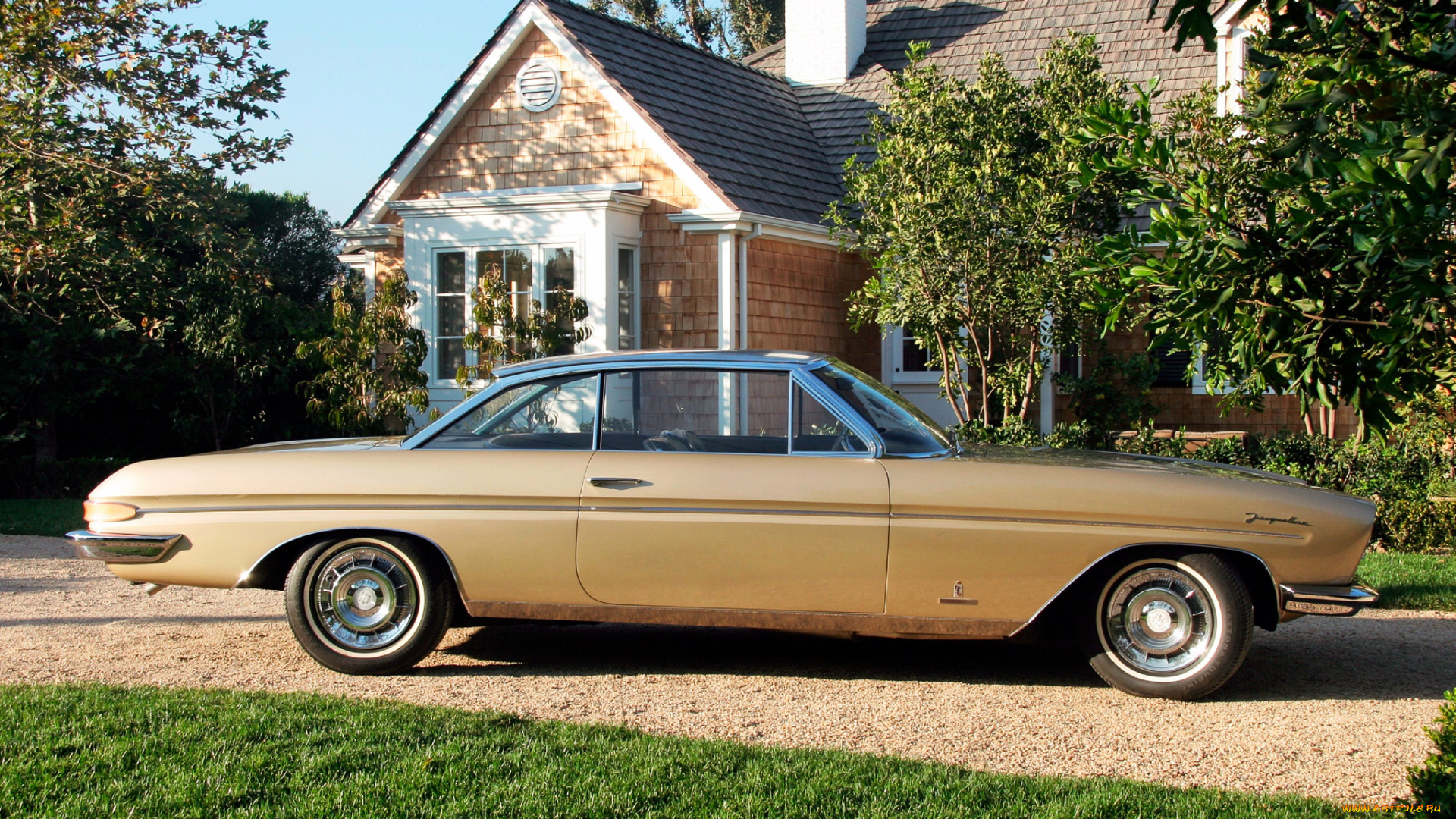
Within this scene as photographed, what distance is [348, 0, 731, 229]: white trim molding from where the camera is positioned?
13.3 metres

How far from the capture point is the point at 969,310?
11.5 meters

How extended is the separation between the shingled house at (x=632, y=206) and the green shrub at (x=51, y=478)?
13.0 ft

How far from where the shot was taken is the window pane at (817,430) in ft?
18.2

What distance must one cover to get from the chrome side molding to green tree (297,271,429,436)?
6.54m

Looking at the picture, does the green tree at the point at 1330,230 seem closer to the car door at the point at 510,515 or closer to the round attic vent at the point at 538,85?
the car door at the point at 510,515

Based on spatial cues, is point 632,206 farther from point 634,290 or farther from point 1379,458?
point 1379,458

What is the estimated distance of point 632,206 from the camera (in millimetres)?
13430

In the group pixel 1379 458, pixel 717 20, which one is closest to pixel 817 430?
pixel 1379 458

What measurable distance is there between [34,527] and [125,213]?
4833mm

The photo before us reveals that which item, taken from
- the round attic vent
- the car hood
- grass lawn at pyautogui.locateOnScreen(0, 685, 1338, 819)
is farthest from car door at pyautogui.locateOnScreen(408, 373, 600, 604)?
the round attic vent

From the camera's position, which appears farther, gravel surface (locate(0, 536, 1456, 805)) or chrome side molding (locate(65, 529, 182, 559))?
chrome side molding (locate(65, 529, 182, 559))

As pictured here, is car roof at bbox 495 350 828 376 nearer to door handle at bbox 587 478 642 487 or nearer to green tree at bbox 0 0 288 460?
door handle at bbox 587 478 642 487

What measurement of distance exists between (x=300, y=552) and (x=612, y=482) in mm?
1571

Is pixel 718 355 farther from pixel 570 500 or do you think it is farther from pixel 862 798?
pixel 862 798
